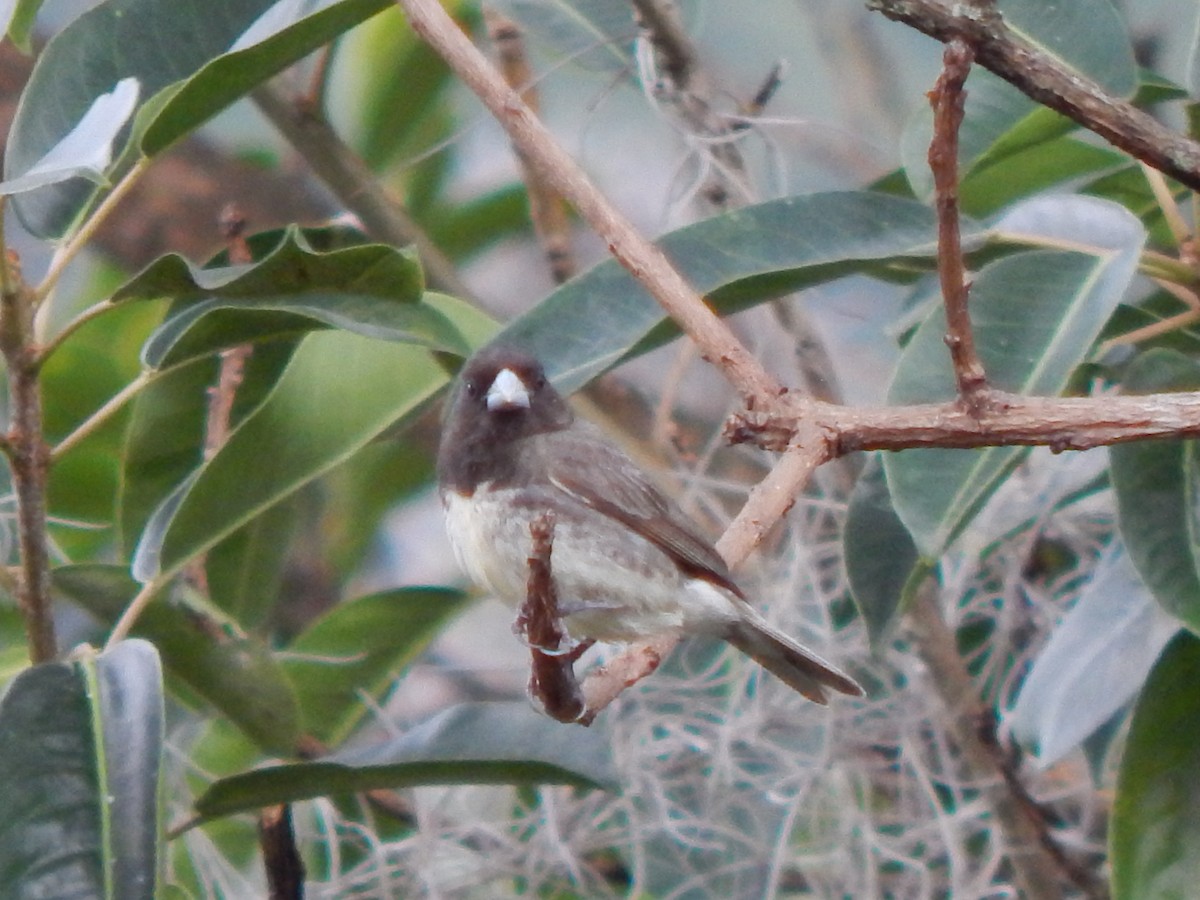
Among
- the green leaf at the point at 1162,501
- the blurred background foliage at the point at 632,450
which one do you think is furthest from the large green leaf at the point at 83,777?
the green leaf at the point at 1162,501

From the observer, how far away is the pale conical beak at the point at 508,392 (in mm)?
1819

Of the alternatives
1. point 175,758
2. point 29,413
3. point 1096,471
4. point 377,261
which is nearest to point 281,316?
point 377,261

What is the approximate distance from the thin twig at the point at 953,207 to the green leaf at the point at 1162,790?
→ 0.77 m

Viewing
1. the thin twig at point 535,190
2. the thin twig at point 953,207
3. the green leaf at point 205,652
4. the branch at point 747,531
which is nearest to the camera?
the thin twig at point 953,207

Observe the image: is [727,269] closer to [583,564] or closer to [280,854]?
[583,564]

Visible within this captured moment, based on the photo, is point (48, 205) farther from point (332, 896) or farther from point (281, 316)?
point (332, 896)

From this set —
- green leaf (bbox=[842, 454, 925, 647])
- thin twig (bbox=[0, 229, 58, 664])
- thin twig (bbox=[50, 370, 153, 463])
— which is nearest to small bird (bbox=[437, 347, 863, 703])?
green leaf (bbox=[842, 454, 925, 647])

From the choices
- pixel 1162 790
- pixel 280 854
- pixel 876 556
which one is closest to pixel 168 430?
pixel 280 854

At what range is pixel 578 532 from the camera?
5.90ft

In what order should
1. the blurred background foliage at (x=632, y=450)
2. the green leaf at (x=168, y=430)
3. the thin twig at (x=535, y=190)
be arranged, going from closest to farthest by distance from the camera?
the blurred background foliage at (x=632, y=450) < the green leaf at (x=168, y=430) < the thin twig at (x=535, y=190)

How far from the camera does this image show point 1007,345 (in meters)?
1.66

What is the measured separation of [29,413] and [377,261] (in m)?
0.40

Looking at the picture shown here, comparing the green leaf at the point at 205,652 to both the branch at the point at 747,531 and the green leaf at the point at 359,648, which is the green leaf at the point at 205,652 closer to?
the green leaf at the point at 359,648

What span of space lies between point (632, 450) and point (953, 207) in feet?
5.42
